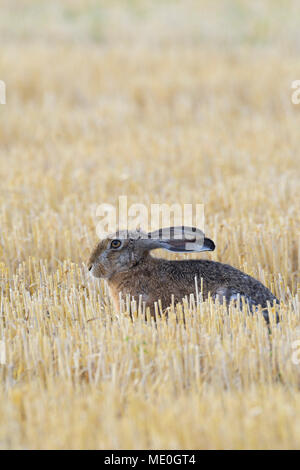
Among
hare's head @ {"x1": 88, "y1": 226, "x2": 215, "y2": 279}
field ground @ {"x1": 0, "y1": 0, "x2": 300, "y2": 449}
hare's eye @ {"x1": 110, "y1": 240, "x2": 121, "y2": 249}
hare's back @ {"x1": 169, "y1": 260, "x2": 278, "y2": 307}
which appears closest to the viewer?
field ground @ {"x1": 0, "y1": 0, "x2": 300, "y2": 449}

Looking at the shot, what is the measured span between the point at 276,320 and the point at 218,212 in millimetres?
2964

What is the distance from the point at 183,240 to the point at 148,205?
2746 mm

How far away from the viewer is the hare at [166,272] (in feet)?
15.0

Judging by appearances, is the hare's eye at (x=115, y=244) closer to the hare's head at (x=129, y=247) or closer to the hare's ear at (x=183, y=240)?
the hare's head at (x=129, y=247)

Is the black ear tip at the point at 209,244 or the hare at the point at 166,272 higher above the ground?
the black ear tip at the point at 209,244

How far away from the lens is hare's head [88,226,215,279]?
4695 mm

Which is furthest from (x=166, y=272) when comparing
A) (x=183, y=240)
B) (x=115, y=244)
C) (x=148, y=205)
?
(x=148, y=205)

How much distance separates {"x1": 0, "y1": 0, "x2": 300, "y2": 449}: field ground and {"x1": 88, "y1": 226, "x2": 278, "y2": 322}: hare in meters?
0.19

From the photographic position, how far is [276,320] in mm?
4348

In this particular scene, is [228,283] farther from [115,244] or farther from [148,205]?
[148,205]

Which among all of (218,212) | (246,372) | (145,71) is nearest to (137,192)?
(218,212)

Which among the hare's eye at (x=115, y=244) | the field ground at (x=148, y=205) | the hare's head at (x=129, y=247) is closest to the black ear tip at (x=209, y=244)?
the hare's head at (x=129, y=247)

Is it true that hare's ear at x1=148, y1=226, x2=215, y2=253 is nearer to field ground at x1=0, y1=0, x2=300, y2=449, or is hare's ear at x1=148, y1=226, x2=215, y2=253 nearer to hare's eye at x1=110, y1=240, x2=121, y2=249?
hare's eye at x1=110, y1=240, x2=121, y2=249

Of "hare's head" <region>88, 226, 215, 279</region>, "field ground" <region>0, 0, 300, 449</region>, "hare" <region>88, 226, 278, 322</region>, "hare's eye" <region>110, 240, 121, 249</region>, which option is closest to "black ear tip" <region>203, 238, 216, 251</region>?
"hare" <region>88, 226, 278, 322</region>
